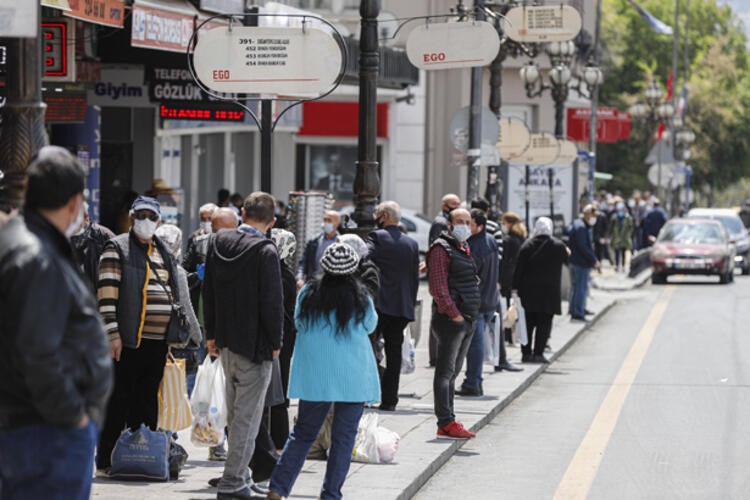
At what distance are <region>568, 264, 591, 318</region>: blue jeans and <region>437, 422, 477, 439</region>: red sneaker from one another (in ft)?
39.9

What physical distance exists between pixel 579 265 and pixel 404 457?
1333 cm

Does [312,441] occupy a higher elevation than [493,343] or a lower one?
higher

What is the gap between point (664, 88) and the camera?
8469 centimetres

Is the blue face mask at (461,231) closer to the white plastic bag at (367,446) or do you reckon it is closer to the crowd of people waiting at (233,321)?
the crowd of people waiting at (233,321)

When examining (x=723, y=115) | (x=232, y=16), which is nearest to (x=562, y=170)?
(x=232, y=16)

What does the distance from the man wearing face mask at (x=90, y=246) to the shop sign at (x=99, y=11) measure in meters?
2.85

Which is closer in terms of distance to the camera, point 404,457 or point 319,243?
point 404,457

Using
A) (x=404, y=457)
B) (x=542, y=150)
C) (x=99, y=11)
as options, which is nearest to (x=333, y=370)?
(x=404, y=457)

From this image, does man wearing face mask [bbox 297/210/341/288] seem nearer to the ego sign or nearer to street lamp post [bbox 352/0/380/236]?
street lamp post [bbox 352/0/380/236]

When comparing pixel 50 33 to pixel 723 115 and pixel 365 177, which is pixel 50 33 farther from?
pixel 723 115

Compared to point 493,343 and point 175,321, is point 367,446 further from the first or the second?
point 493,343

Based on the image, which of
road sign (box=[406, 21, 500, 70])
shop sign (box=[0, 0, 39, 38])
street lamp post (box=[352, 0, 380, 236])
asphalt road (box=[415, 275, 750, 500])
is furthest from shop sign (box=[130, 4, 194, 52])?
shop sign (box=[0, 0, 39, 38])

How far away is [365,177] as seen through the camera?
509 inches

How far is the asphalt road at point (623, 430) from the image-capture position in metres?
10.2
